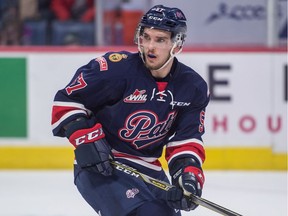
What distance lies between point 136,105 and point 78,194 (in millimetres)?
2271

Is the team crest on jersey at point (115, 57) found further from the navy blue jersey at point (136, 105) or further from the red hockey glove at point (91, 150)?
the red hockey glove at point (91, 150)

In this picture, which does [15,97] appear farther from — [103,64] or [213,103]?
[103,64]

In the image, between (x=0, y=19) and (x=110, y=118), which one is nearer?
(x=110, y=118)

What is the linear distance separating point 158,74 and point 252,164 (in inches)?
123

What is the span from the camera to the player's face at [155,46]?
325 cm

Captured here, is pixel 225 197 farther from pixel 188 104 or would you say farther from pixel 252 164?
pixel 188 104

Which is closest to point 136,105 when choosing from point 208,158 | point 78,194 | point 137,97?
point 137,97

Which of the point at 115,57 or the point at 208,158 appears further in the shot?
the point at 208,158

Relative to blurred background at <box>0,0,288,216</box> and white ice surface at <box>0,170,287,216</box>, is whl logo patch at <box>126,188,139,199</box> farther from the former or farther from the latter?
blurred background at <box>0,0,288,216</box>

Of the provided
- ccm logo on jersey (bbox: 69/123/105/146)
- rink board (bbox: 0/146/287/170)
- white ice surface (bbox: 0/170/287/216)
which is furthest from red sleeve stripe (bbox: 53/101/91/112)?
rink board (bbox: 0/146/287/170)

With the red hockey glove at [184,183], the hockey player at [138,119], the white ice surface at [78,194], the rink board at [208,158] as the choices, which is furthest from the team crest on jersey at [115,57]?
the rink board at [208,158]

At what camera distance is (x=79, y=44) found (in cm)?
677

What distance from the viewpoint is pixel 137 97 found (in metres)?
3.30

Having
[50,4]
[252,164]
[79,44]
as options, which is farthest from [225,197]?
[50,4]
